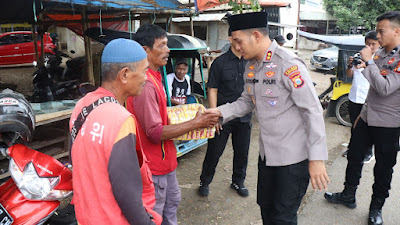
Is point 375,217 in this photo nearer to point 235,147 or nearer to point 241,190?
point 241,190

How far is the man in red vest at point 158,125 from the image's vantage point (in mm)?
2119

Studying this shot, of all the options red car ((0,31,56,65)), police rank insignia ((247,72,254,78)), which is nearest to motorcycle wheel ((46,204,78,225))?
police rank insignia ((247,72,254,78))

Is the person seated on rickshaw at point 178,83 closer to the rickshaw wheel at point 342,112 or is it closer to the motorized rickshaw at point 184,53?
the motorized rickshaw at point 184,53

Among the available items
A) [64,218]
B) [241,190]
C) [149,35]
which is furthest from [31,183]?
[241,190]

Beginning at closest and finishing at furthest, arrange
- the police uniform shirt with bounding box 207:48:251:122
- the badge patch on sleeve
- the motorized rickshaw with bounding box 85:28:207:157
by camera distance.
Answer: the badge patch on sleeve < the police uniform shirt with bounding box 207:48:251:122 < the motorized rickshaw with bounding box 85:28:207:157

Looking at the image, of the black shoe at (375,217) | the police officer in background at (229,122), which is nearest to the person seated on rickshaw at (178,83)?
the police officer in background at (229,122)

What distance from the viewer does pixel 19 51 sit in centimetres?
1426

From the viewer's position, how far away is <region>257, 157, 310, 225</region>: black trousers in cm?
236

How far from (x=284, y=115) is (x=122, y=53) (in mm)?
1327

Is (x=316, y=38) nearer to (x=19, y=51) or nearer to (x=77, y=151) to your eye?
(x=77, y=151)

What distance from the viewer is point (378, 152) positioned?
3.21 metres

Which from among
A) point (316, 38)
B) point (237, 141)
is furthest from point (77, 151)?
point (316, 38)

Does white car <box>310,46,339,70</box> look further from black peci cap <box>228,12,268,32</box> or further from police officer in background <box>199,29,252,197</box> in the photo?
black peci cap <box>228,12,268,32</box>

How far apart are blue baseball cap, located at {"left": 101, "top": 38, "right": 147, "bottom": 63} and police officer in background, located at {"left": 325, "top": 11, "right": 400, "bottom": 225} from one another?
94.3 inches
